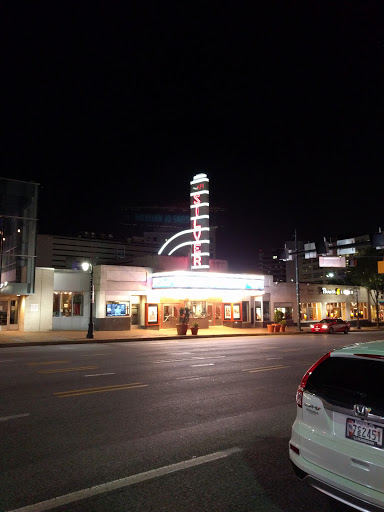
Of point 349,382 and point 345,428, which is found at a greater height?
point 349,382

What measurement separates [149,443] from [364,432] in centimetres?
328

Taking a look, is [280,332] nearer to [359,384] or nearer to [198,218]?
[198,218]

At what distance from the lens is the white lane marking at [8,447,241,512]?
416cm

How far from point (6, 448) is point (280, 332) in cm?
3268

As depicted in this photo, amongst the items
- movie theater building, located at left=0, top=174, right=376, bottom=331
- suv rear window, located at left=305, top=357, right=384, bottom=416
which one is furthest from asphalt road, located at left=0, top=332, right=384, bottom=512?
movie theater building, located at left=0, top=174, right=376, bottom=331

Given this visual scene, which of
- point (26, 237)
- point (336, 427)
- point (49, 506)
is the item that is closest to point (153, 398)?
point (49, 506)

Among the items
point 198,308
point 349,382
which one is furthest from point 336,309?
point 349,382

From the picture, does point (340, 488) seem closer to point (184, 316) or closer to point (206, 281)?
point (184, 316)

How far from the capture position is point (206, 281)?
118ft

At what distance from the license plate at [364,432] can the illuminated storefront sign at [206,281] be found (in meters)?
30.2

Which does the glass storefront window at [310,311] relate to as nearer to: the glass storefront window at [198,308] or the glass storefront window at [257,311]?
the glass storefront window at [257,311]

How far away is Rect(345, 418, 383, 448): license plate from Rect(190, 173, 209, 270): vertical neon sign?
3165cm

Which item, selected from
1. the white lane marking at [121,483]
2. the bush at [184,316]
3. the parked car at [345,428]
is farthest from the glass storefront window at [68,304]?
the parked car at [345,428]

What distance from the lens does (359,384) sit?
4.30 m
